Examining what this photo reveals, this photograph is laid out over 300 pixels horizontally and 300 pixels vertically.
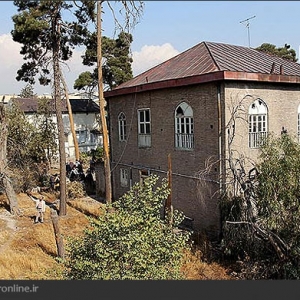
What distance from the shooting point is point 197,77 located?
1290cm

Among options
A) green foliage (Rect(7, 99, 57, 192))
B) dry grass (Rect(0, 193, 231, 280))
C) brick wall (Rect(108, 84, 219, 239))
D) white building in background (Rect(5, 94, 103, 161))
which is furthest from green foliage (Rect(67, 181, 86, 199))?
white building in background (Rect(5, 94, 103, 161))

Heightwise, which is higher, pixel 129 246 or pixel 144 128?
pixel 144 128

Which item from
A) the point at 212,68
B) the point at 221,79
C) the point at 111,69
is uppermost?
the point at 111,69

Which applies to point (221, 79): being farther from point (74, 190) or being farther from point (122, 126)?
point (74, 190)

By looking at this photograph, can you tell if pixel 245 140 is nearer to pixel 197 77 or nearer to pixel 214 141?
pixel 214 141

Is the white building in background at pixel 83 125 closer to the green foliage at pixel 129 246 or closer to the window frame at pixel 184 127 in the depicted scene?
the window frame at pixel 184 127

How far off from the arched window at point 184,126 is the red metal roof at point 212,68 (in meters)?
1.02

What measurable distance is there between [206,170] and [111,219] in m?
7.17

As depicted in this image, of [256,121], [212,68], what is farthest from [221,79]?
[256,121]

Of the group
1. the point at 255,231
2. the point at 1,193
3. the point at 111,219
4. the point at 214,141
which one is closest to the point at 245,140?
the point at 214,141

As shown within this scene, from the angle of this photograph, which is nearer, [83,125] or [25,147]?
[25,147]

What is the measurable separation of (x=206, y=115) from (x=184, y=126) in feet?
4.63

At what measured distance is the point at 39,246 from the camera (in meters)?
13.0

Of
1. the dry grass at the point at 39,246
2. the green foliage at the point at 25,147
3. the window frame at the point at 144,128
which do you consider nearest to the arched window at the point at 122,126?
the window frame at the point at 144,128
